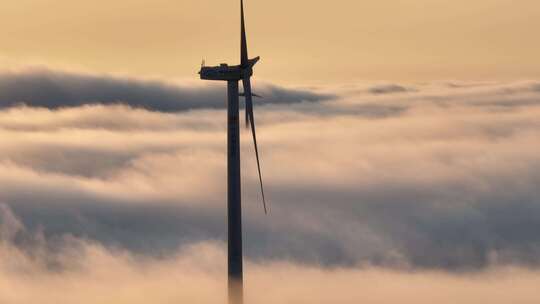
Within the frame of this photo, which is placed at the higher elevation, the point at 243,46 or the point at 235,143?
the point at 243,46

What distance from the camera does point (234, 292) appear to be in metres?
149

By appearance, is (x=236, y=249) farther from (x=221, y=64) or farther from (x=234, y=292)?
(x=221, y=64)

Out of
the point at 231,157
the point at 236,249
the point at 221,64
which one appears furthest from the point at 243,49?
the point at 236,249

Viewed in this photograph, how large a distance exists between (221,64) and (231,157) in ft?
34.0

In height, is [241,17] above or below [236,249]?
above

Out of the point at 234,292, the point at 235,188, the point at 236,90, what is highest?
the point at 236,90

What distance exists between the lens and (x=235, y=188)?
472ft

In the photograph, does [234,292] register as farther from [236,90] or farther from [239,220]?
[236,90]

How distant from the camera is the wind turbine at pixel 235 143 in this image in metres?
144

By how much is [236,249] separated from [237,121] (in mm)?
13554

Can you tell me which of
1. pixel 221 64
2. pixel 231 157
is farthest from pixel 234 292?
pixel 221 64

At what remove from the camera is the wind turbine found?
144125 millimetres

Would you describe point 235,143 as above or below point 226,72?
below

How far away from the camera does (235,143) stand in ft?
476
